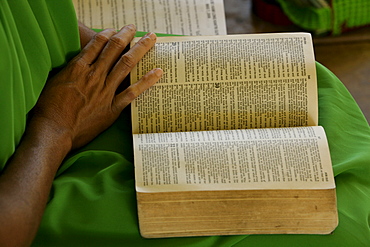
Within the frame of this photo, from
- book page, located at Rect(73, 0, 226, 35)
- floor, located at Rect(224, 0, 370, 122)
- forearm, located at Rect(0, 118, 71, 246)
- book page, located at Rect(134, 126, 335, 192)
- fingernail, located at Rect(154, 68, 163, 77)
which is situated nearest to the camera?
forearm, located at Rect(0, 118, 71, 246)

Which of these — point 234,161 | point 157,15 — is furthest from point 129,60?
point 157,15

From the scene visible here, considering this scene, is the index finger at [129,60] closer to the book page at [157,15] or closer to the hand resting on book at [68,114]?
the hand resting on book at [68,114]

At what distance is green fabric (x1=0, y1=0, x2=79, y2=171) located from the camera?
0.67 meters

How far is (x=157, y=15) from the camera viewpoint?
4.31 ft

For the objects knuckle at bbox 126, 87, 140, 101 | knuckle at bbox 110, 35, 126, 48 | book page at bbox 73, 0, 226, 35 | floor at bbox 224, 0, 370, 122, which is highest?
knuckle at bbox 110, 35, 126, 48

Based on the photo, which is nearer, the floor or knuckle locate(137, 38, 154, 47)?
knuckle locate(137, 38, 154, 47)

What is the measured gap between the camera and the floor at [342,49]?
58.3 inches

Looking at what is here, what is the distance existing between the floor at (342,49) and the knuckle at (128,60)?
0.78 m

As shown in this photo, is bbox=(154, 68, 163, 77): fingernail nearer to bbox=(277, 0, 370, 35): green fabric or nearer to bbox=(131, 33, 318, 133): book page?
bbox=(131, 33, 318, 133): book page

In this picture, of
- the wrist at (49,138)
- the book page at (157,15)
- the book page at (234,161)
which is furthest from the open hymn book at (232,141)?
the book page at (157,15)

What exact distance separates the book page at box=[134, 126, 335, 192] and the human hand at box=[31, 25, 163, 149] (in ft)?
0.28

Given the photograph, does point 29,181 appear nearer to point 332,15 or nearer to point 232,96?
point 232,96

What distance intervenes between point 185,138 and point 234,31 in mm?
867

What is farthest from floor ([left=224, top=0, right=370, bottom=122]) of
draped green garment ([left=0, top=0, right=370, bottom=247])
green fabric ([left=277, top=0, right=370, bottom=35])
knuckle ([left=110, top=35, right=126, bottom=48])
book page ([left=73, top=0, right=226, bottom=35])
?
knuckle ([left=110, top=35, right=126, bottom=48])
